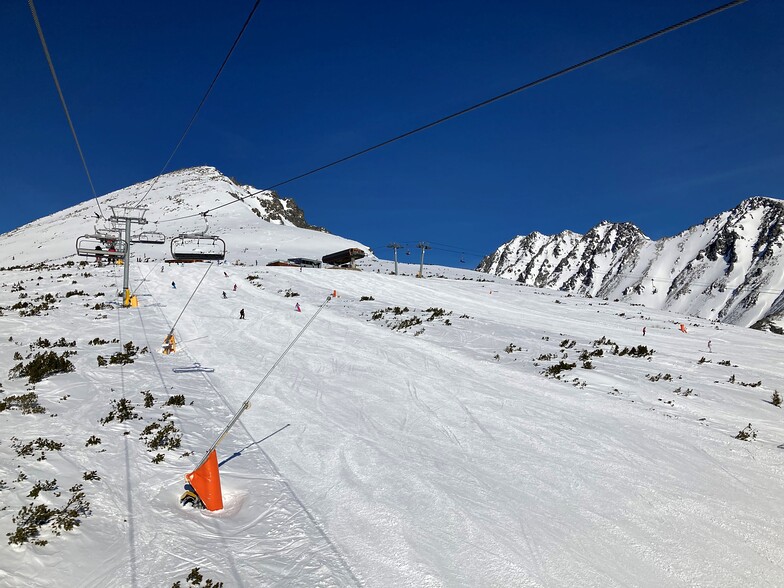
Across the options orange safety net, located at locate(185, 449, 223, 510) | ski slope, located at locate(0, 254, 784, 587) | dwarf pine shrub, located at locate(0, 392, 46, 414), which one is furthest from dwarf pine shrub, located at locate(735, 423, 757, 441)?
dwarf pine shrub, located at locate(0, 392, 46, 414)

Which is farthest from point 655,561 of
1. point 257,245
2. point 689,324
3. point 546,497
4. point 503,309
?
point 257,245

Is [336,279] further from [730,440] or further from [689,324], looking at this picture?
[730,440]

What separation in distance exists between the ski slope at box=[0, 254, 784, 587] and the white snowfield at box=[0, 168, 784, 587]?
0.15 ft

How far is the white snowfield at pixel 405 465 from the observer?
6008 mm

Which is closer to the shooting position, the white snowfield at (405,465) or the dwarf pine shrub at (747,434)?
the white snowfield at (405,465)

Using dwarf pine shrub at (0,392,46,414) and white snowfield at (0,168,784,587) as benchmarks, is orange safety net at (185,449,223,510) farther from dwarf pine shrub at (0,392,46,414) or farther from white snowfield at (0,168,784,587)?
dwarf pine shrub at (0,392,46,414)

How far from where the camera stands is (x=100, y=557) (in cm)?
549

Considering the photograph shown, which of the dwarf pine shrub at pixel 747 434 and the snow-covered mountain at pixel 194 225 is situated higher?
the snow-covered mountain at pixel 194 225

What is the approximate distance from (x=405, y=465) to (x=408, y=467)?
A: 0.35 feet

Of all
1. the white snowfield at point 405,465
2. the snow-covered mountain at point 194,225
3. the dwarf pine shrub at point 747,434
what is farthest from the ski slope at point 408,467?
the snow-covered mountain at point 194,225

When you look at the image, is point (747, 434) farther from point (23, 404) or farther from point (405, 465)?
point (23, 404)

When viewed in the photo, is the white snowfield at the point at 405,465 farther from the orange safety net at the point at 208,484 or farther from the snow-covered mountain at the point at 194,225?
the snow-covered mountain at the point at 194,225

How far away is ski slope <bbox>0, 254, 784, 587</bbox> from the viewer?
19.7 feet

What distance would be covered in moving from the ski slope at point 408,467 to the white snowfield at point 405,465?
45mm
